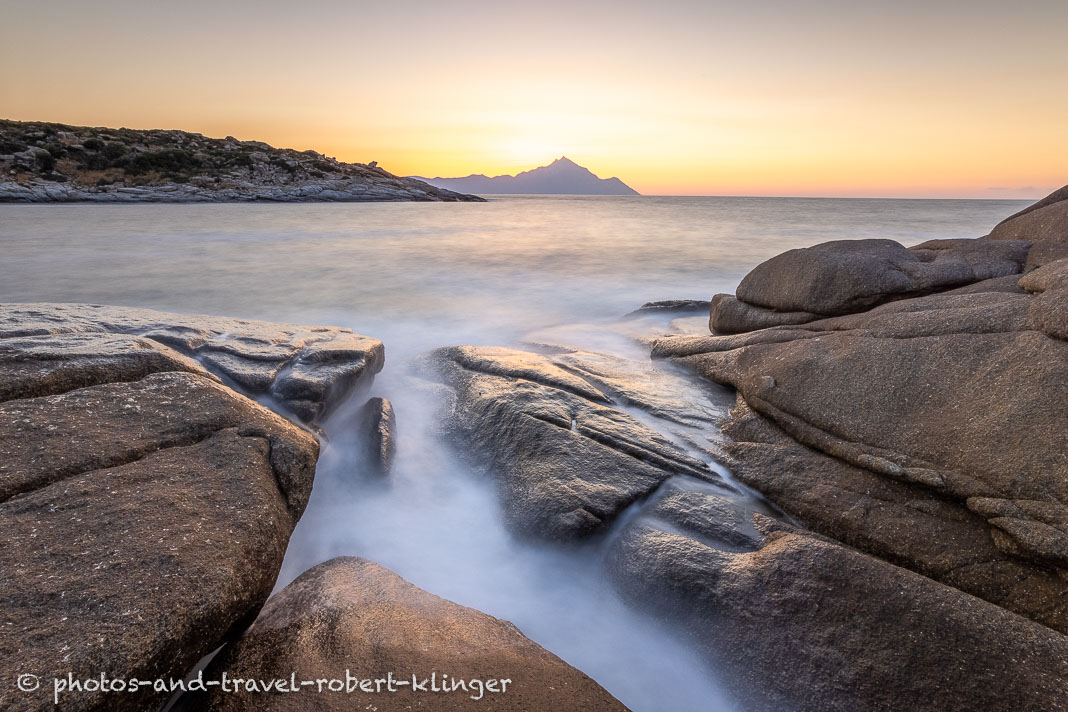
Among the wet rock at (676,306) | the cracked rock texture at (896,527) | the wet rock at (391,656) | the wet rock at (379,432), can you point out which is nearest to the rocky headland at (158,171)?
the wet rock at (676,306)

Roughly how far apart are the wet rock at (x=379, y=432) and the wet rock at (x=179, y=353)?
31 cm

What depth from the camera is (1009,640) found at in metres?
2.14

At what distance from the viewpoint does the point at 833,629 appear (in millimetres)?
2299

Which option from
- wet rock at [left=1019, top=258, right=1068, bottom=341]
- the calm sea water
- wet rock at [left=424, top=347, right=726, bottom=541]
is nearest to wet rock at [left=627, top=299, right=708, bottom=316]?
the calm sea water

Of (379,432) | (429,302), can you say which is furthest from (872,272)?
(429,302)

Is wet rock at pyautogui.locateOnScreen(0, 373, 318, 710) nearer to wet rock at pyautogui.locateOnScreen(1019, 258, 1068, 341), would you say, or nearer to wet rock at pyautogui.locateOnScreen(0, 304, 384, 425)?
wet rock at pyautogui.locateOnScreen(0, 304, 384, 425)

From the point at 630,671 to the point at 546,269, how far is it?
12.4 metres

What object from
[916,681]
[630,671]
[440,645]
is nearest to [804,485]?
[916,681]

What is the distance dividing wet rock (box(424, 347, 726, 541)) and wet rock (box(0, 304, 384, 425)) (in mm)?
1072

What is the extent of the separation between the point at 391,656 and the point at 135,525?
3.82 ft

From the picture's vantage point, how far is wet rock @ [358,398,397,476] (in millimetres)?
3951

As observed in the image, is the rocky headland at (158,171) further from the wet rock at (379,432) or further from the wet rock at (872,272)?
the wet rock at (872,272)

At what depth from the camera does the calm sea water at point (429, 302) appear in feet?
9.20

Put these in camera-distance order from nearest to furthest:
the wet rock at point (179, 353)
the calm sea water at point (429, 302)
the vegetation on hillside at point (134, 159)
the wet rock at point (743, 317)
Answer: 1. the calm sea water at point (429, 302)
2. the wet rock at point (179, 353)
3. the wet rock at point (743, 317)
4. the vegetation on hillside at point (134, 159)
